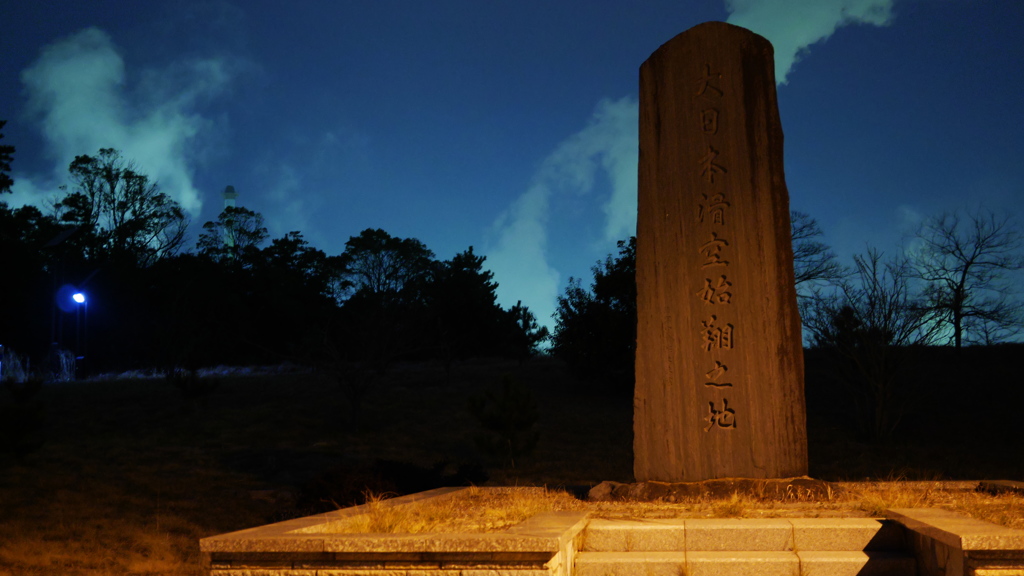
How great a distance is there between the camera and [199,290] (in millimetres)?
33156

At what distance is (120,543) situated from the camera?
801cm

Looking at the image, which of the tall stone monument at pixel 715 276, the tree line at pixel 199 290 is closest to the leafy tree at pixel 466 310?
the tree line at pixel 199 290

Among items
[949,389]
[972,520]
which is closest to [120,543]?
[972,520]

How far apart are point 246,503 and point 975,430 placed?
16.7 m

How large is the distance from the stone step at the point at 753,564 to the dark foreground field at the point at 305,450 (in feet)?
10.8

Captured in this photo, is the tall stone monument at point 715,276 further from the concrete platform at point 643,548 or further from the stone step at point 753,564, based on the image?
the stone step at point 753,564

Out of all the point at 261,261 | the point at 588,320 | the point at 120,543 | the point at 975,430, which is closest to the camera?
the point at 120,543

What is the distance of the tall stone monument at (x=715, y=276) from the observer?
6.23 meters

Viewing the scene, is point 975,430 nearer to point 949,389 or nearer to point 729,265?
point 949,389

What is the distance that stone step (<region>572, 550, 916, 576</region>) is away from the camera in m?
4.21

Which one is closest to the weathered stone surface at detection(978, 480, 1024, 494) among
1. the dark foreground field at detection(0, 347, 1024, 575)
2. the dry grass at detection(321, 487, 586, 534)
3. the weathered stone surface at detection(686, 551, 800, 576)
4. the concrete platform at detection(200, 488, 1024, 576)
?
the concrete platform at detection(200, 488, 1024, 576)

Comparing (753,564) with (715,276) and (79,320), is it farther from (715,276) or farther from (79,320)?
(79,320)

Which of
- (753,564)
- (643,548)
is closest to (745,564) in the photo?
(753,564)

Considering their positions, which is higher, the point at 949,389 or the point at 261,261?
the point at 261,261
